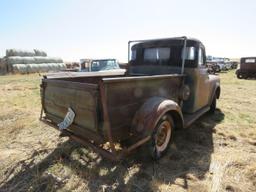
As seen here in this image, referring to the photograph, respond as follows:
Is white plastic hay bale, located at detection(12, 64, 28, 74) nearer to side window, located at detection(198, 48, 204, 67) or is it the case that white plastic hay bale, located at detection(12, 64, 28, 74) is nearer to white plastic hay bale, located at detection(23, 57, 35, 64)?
white plastic hay bale, located at detection(23, 57, 35, 64)

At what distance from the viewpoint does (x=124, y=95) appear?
297 cm

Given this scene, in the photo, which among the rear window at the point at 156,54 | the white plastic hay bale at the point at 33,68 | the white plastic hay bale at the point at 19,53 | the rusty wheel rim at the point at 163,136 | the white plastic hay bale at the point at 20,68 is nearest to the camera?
the rusty wheel rim at the point at 163,136

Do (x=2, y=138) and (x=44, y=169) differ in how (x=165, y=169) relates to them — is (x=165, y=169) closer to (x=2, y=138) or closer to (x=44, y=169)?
(x=44, y=169)

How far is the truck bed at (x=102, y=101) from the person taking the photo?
2730 mm

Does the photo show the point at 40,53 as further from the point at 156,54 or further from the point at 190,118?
the point at 190,118

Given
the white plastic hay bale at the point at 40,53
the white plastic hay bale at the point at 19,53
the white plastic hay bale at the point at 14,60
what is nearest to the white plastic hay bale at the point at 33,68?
the white plastic hay bale at the point at 14,60

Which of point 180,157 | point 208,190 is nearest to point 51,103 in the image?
point 180,157

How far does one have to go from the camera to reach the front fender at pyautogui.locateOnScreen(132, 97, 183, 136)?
3098 mm

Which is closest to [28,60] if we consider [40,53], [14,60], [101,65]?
[14,60]

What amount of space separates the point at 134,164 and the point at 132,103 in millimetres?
1080

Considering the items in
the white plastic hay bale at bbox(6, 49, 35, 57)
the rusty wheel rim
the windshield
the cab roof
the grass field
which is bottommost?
the grass field

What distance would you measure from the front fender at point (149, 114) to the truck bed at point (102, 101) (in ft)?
0.26

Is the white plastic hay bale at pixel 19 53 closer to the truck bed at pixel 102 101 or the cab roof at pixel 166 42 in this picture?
the cab roof at pixel 166 42

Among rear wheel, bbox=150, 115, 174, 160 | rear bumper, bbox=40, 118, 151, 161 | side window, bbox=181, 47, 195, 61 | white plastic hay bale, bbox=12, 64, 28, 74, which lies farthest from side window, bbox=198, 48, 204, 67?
white plastic hay bale, bbox=12, 64, 28, 74
